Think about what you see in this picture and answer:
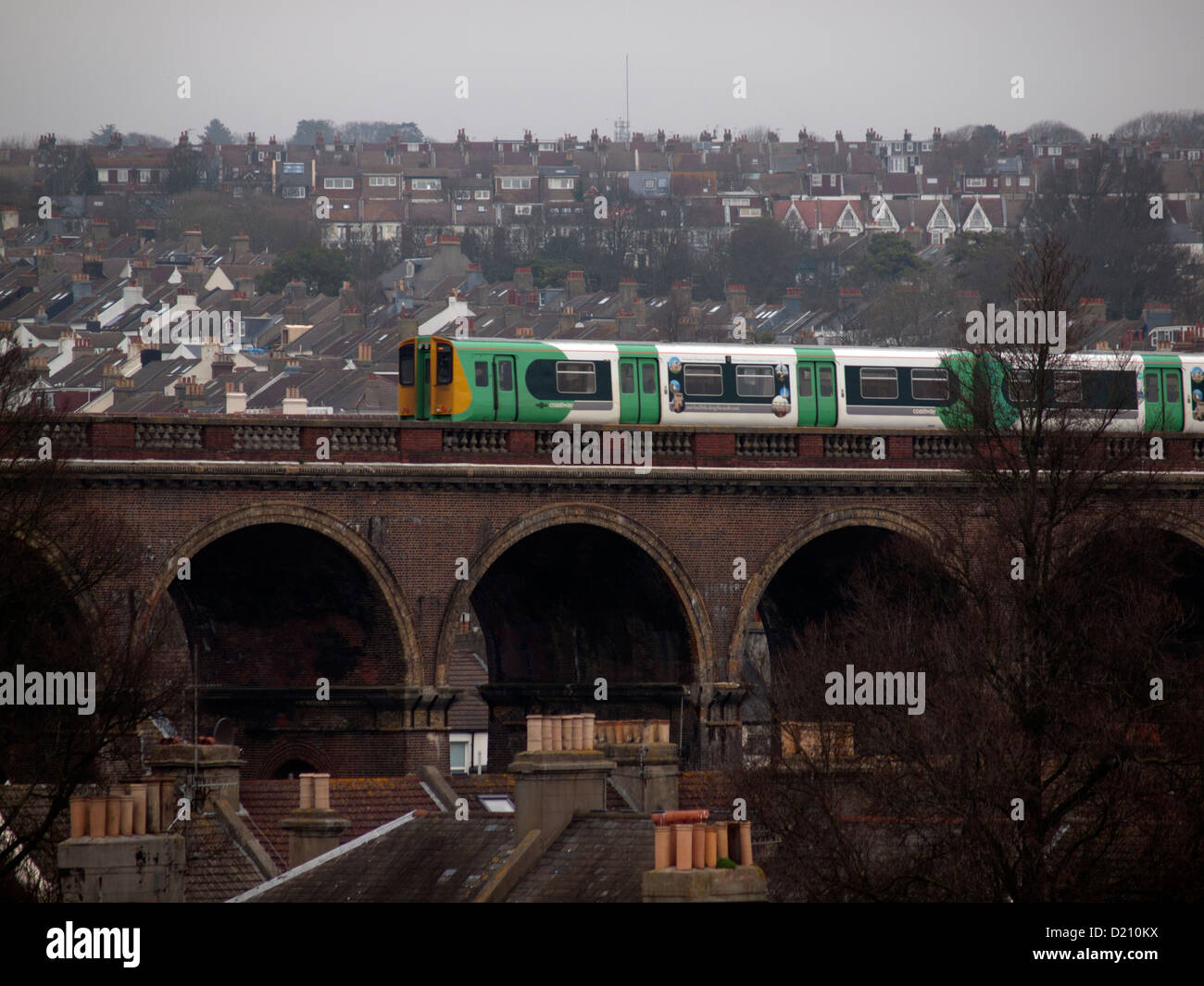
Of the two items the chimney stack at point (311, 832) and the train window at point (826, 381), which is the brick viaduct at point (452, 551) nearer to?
the train window at point (826, 381)

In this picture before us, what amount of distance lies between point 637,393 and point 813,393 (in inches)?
155

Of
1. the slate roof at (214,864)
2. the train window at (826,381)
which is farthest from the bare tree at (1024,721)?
the train window at (826,381)

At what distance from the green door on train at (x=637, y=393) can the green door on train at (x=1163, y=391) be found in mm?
10319

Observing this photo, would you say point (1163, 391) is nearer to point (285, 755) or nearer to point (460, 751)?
point (285, 755)

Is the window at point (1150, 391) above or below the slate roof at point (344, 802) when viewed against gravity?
above

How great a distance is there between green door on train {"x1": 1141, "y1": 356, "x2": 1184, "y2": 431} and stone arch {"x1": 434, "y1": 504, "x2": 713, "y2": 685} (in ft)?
36.2

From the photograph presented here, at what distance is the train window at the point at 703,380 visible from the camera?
50.8m

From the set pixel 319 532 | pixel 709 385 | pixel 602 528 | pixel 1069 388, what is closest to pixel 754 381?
pixel 709 385

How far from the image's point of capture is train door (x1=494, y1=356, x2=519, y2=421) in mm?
49000

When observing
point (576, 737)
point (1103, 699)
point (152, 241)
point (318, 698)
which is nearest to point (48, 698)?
point (576, 737)

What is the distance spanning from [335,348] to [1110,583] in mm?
104818

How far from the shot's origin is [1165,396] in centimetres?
5347

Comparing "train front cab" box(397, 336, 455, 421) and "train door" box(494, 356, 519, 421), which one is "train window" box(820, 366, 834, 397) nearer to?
"train door" box(494, 356, 519, 421)
